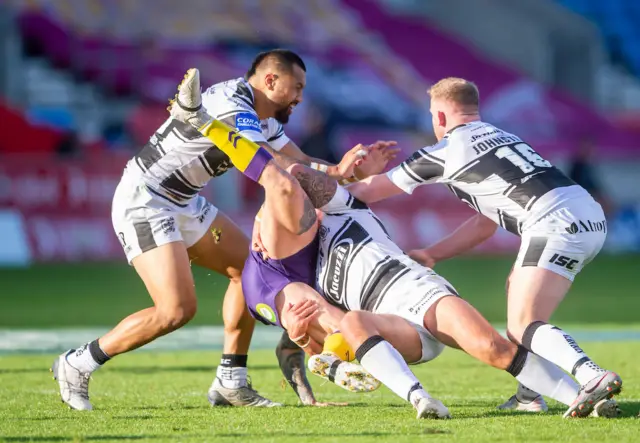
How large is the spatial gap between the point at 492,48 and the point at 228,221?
87.0 feet

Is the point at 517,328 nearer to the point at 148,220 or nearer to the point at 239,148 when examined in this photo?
the point at 239,148

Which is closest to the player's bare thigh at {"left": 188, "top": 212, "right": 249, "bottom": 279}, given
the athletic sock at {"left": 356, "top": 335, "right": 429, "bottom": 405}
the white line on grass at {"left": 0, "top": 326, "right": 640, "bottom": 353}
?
the athletic sock at {"left": 356, "top": 335, "right": 429, "bottom": 405}

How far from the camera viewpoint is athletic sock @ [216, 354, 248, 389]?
23.0ft

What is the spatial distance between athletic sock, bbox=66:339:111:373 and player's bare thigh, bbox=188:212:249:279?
2.85 ft

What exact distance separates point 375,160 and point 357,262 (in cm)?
101

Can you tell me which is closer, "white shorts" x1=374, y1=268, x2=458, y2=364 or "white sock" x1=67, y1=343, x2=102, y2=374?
"white shorts" x1=374, y1=268, x2=458, y2=364

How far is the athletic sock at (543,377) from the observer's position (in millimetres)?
5766

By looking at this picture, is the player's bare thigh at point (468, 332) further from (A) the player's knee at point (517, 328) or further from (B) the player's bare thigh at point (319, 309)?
(B) the player's bare thigh at point (319, 309)

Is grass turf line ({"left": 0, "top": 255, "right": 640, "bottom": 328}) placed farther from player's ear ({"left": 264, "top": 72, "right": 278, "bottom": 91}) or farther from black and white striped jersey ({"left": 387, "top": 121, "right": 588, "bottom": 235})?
black and white striped jersey ({"left": 387, "top": 121, "right": 588, "bottom": 235})

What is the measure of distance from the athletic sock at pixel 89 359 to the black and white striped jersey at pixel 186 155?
1.01 m

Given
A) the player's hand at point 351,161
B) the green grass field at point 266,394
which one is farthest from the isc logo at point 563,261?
the player's hand at point 351,161

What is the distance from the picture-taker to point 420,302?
6098 mm

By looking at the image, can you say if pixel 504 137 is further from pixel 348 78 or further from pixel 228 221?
pixel 348 78

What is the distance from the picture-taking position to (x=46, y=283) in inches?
662
